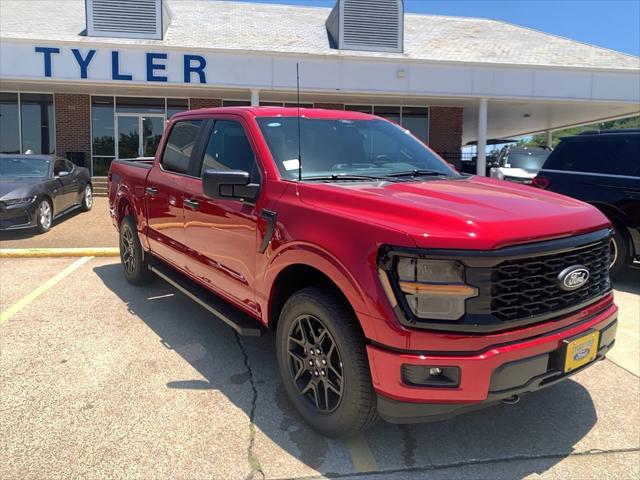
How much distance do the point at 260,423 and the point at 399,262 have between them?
1.46 metres

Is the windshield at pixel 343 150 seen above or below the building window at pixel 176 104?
below

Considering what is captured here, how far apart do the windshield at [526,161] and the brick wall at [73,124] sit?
13.9 metres

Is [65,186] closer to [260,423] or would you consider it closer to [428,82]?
[260,423]

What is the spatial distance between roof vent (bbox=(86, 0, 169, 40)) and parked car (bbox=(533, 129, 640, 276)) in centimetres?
1439

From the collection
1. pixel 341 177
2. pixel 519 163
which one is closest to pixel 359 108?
pixel 519 163

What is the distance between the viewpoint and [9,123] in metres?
18.2

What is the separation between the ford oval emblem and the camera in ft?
8.73

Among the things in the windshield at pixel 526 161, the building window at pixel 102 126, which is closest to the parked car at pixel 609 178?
the windshield at pixel 526 161

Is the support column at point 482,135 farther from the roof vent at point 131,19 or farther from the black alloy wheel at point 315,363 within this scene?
the black alloy wheel at point 315,363

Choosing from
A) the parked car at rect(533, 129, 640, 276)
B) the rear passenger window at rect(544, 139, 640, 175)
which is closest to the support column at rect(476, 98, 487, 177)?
the rear passenger window at rect(544, 139, 640, 175)

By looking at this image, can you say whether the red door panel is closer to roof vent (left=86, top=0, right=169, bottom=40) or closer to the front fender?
the front fender

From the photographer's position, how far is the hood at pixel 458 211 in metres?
2.45

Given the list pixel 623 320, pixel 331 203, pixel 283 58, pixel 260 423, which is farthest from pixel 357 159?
pixel 283 58

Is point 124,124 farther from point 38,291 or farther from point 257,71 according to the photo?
point 38,291
